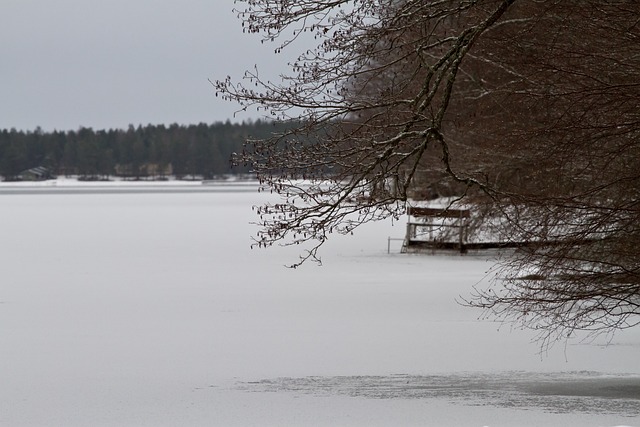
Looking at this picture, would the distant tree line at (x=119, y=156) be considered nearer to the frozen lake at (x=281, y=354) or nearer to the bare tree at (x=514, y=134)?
the frozen lake at (x=281, y=354)

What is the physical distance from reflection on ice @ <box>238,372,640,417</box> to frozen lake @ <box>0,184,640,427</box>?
3cm

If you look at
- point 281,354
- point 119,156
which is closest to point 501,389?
point 281,354

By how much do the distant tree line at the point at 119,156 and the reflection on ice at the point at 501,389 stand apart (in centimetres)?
15877

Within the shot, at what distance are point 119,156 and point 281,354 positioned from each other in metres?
170

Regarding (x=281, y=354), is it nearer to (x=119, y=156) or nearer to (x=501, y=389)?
(x=501, y=389)

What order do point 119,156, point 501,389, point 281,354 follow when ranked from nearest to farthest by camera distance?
point 501,389
point 281,354
point 119,156

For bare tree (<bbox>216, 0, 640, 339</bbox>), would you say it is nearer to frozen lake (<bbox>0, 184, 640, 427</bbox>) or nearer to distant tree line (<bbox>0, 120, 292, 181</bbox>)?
frozen lake (<bbox>0, 184, 640, 427</bbox>)

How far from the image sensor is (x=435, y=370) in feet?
43.5

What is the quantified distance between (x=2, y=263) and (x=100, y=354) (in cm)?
1409

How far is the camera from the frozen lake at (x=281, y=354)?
1073cm

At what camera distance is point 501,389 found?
1191 centimetres

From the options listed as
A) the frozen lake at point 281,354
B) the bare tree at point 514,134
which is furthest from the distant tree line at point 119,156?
the bare tree at point 514,134

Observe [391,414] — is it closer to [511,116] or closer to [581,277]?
[581,277]

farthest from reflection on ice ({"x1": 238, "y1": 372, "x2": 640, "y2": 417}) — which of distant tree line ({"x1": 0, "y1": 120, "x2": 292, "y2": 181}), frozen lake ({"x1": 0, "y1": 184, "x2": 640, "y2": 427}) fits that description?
distant tree line ({"x1": 0, "y1": 120, "x2": 292, "y2": 181})
